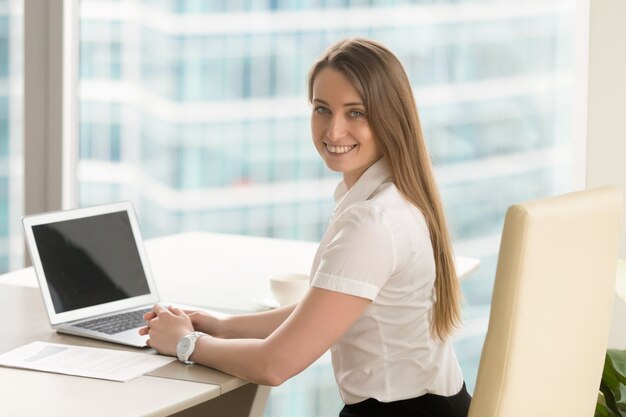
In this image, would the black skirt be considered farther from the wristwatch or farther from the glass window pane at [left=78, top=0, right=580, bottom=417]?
the glass window pane at [left=78, top=0, right=580, bottom=417]

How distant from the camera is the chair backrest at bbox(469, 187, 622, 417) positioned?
60.2 inches

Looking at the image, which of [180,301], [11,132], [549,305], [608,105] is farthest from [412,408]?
[11,132]

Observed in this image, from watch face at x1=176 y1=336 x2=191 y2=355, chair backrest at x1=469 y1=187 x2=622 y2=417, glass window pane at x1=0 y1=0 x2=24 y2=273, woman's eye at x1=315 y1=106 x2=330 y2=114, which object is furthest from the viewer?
glass window pane at x1=0 y1=0 x2=24 y2=273

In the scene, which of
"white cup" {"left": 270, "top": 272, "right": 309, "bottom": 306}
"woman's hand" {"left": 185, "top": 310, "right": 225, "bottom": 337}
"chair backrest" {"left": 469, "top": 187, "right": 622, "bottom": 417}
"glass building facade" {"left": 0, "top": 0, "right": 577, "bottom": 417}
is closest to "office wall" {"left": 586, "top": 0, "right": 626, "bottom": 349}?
"glass building facade" {"left": 0, "top": 0, "right": 577, "bottom": 417}

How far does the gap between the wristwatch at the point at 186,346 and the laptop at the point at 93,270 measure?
0.13 m

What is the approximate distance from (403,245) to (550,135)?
163cm

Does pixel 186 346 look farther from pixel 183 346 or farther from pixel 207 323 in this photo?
pixel 207 323

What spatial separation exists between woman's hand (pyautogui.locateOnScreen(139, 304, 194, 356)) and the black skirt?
0.33 m

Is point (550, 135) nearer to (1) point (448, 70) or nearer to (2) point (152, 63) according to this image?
(1) point (448, 70)

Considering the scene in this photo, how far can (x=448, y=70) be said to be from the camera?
10.8 feet

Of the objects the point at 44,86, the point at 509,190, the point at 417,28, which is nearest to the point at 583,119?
the point at 509,190

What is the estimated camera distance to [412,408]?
5.78 feet

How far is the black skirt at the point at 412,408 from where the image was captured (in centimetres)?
175

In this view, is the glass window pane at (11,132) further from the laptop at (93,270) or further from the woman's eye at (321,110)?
the woman's eye at (321,110)
